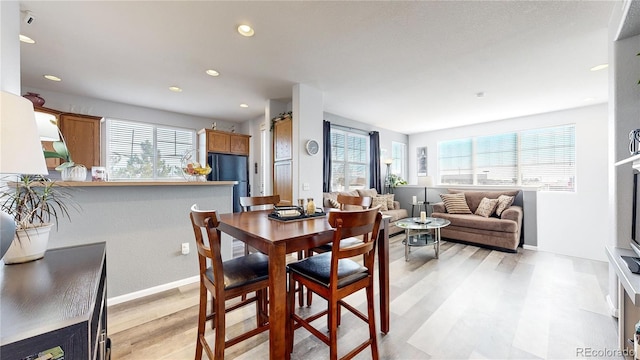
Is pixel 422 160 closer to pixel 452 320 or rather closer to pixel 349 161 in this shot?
pixel 349 161

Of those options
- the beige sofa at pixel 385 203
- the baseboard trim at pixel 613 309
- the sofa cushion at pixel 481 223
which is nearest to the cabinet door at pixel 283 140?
the beige sofa at pixel 385 203

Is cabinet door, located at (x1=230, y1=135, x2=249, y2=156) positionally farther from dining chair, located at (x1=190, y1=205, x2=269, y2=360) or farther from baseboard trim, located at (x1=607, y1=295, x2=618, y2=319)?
baseboard trim, located at (x1=607, y1=295, x2=618, y2=319)

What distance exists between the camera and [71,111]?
3828 mm

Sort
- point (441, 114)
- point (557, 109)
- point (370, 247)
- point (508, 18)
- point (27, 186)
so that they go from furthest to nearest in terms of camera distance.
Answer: point (441, 114)
point (557, 109)
point (508, 18)
point (370, 247)
point (27, 186)

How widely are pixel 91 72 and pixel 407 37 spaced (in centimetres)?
380

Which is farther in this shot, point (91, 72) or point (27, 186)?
point (91, 72)

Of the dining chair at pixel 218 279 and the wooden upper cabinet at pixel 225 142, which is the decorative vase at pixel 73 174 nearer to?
the dining chair at pixel 218 279

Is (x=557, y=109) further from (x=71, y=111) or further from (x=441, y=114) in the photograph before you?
(x=71, y=111)

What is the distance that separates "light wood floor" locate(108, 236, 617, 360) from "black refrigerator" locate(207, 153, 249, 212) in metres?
2.77

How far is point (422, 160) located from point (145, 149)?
677 centimetres

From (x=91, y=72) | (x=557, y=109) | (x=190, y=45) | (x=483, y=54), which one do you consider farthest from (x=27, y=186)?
(x=557, y=109)

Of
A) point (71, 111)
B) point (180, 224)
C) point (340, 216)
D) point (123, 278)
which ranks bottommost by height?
point (123, 278)

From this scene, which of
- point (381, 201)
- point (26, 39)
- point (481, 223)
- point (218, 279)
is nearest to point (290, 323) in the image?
point (218, 279)

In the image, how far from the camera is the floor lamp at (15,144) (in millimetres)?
794
